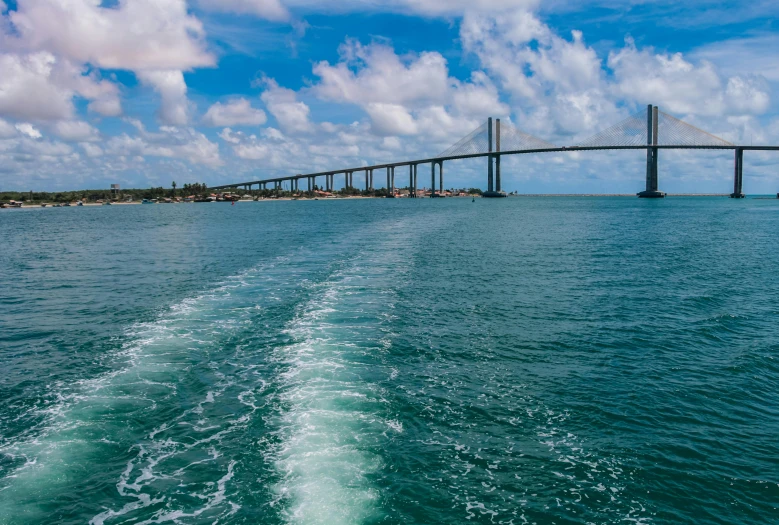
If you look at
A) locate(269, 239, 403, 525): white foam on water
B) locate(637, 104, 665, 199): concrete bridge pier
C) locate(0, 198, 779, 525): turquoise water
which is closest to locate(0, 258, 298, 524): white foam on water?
locate(0, 198, 779, 525): turquoise water

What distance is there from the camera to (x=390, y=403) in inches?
383

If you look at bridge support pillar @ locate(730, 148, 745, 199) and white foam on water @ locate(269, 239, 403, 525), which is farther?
bridge support pillar @ locate(730, 148, 745, 199)

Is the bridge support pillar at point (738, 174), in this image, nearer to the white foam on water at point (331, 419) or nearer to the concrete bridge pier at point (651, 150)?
the concrete bridge pier at point (651, 150)

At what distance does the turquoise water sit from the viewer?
6.91 meters

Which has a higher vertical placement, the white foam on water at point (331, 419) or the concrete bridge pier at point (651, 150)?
the concrete bridge pier at point (651, 150)

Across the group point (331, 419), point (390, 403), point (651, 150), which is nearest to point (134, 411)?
point (331, 419)

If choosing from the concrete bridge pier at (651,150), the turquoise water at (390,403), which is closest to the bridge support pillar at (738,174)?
the concrete bridge pier at (651,150)

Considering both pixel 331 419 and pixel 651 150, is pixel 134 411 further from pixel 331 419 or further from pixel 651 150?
pixel 651 150

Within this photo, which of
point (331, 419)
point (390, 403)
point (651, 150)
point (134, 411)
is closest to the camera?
point (331, 419)

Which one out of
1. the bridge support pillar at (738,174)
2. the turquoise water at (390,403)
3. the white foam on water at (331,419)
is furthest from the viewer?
the bridge support pillar at (738,174)

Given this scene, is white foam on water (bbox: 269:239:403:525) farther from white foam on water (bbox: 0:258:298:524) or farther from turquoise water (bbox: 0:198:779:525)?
white foam on water (bbox: 0:258:298:524)

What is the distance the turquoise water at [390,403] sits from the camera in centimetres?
691

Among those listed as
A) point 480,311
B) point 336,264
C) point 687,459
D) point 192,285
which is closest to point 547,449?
point 687,459

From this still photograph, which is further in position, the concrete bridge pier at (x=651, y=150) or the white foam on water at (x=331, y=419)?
the concrete bridge pier at (x=651, y=150)
